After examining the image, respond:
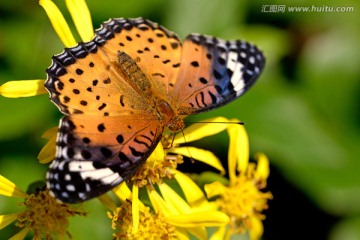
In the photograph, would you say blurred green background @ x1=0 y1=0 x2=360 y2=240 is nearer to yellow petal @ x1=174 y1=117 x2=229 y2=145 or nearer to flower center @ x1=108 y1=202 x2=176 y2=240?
yellow petal @ x1=174 y1=117 x2=229 y2=145

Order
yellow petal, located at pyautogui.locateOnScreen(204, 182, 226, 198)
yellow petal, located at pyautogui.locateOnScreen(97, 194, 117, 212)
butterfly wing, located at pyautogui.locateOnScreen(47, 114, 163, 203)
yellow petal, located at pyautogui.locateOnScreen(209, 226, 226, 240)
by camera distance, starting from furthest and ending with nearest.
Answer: yellow petal, located at pyautogui.locateOnScreen(209, 226, 226, 240), yellow petal, located at pyautogui.locateOnScreen(204, 182, 226, 198), yellow petal, located at pyautogui.locateOnScreen(97, 194, 117, 212), butterfly wing, located at pyautogui.locateOnScreen(47, 114, 163, 203)

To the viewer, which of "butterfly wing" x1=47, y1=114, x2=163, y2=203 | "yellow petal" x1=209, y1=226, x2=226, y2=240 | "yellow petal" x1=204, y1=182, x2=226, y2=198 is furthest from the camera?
"yellow petal" x1=209, y1=226, x2=226, y2=240

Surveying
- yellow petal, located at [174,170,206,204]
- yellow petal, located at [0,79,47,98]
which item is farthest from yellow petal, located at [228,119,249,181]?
yellow petal, located at [0,79,47,98]

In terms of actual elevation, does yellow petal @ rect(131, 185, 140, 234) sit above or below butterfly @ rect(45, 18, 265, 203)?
below

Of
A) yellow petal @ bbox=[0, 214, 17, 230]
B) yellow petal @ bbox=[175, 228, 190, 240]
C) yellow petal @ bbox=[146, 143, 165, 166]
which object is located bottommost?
yellow petal @ bbox=[175, 228, 190, 240]

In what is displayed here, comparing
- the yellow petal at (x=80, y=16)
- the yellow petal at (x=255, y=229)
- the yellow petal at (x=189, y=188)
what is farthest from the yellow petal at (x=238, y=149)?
the yellow petal at (x=80, y=16)

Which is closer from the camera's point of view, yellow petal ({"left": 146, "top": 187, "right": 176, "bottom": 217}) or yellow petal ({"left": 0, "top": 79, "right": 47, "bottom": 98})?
yellow petal ({"left": 0, "top": 79, "right": 47, "bottom": 98})

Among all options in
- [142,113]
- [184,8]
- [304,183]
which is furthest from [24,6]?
[304,183]

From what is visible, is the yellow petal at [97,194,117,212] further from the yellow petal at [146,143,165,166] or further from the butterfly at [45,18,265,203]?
the butterfly at [45,18,265,203]

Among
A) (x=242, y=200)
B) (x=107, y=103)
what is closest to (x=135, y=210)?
(x=107, y=103)
